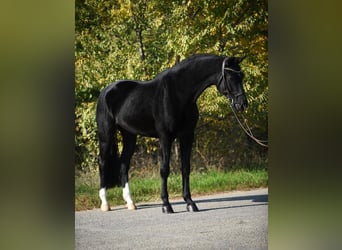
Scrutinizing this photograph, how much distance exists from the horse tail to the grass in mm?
89

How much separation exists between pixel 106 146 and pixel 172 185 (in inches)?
30.1

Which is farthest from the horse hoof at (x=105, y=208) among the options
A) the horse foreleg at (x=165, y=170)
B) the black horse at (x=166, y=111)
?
the horse foreleg at (x=165, y=170)

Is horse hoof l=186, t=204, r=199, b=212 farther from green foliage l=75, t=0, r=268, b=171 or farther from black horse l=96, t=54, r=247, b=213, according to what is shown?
green foliage l=75, t=0, r=268, b=171

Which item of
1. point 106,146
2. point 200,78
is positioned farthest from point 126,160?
point 200,78

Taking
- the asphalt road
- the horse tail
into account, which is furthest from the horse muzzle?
the horse tail

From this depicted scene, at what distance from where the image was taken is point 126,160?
6.48 m

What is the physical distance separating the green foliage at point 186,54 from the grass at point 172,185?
116mm

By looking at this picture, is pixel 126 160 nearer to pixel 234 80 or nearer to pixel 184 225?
pixel 184 225

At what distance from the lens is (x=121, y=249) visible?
249 inches

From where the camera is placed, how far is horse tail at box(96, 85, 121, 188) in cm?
644
